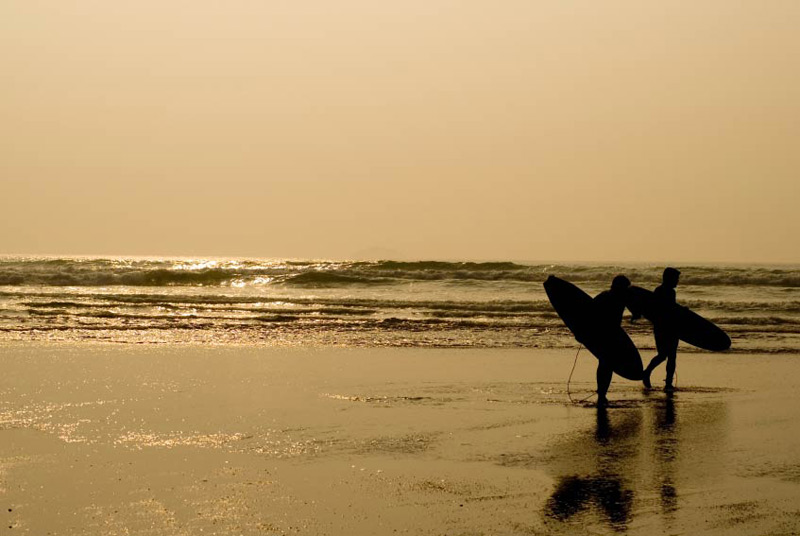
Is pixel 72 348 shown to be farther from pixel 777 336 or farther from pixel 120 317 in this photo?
pixel 777 336

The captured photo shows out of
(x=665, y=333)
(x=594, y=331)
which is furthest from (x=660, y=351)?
(x=594, y=331)

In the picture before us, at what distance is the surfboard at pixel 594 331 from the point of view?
11.3 meters

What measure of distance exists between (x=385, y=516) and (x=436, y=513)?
33 cm

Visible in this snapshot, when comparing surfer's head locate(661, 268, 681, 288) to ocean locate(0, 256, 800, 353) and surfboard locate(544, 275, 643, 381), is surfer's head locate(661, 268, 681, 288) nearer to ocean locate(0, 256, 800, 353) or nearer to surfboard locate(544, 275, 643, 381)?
surfboard locate(544, 275, 643, 381)

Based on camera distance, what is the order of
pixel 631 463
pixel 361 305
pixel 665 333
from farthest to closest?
pixel 361 305, pixel 665 333, pixel 631 463

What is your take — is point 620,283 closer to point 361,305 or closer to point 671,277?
point 671,277

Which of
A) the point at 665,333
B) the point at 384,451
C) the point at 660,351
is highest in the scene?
the point at 665,333

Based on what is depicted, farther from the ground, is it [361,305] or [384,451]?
[361,305]

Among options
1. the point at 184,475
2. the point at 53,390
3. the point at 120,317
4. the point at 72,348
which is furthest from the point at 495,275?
the point at 184,475

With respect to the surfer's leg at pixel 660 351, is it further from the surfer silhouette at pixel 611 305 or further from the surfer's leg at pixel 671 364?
the surfer silhouette at pixel 611 305

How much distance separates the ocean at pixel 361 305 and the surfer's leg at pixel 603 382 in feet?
19.1

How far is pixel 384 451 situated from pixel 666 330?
5865 mm

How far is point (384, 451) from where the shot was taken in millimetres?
7914

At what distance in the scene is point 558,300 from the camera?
12.1 m
